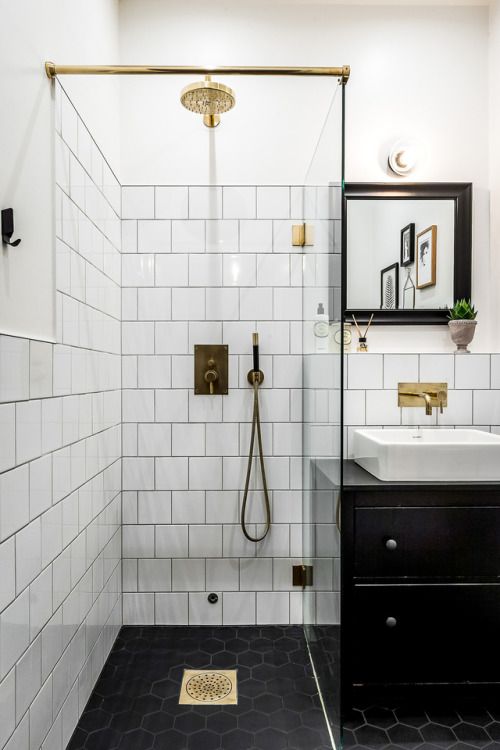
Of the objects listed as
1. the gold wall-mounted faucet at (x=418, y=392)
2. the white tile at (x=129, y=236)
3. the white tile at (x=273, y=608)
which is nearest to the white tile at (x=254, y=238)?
the white tile at (x=129, y=236)

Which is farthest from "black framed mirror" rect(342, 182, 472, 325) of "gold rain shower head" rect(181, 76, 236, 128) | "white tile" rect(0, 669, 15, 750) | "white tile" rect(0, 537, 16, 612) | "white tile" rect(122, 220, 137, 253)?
"white tile" rect(0, 669, 15, 750)

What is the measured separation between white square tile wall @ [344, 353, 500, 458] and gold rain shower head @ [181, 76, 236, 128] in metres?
1.10

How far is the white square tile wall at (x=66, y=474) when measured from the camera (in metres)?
1.10

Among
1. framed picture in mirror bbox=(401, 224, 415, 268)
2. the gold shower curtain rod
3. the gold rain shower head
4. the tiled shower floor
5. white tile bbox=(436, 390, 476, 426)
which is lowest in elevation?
the tiled shower floor

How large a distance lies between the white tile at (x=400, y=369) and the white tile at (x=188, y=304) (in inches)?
27.6

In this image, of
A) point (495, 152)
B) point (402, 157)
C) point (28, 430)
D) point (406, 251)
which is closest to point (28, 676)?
point (28, 430)

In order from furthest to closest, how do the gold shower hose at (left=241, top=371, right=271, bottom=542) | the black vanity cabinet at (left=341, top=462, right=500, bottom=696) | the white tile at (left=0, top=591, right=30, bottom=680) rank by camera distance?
the gold shower hose at (left=241, top=371, right=271, bottom=542), the black vanity cabinet at (left=341, top=462, right=500, bottom=696), the white tile at (left=0, top=591, right=30, bottom=680)

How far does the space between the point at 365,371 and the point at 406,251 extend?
0.58 metres

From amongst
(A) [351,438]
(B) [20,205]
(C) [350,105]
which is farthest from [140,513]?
(C) [350,105]

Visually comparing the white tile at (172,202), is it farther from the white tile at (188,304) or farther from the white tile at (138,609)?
the white tile at (138,609)

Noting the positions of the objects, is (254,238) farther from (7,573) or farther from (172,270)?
(7,573)

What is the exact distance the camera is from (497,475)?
1.65 meters

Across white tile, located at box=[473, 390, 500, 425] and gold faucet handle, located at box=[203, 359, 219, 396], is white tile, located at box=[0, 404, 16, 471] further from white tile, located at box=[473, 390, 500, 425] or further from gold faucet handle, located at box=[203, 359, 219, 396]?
white tile, located at box=[473, 390, 500, 425]

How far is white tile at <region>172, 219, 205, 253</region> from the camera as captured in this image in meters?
2.14
